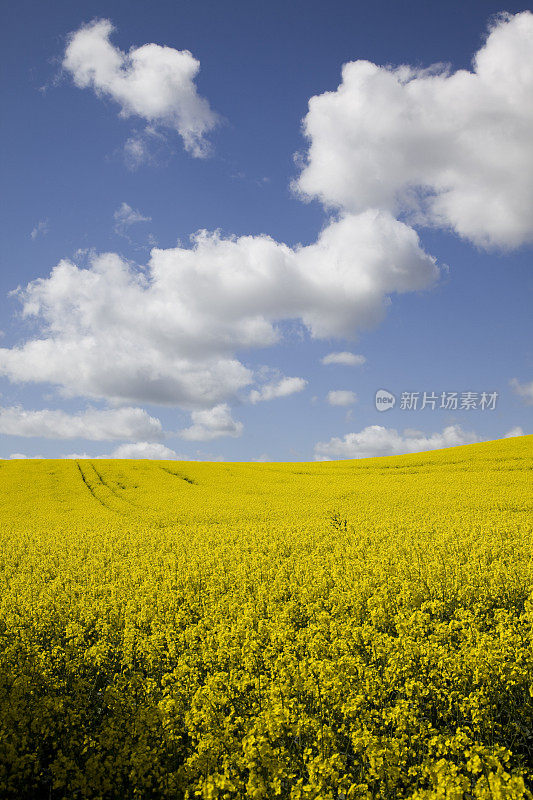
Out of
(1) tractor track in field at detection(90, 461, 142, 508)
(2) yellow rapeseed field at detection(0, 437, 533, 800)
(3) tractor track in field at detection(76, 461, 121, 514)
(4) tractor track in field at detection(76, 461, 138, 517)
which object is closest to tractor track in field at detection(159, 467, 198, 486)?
(1) tractor track in field at detection(90, 461, 142, 508)

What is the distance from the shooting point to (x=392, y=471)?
40.4m

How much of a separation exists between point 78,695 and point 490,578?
895cm

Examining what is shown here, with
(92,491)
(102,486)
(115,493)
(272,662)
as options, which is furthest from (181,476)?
(272,662)

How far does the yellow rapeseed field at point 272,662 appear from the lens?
5.45 metres

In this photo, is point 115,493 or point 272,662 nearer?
point 272,662

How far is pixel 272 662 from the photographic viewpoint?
742 cm

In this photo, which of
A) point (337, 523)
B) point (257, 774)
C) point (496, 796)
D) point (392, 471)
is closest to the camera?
point (496, 796)

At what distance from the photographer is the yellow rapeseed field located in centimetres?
545

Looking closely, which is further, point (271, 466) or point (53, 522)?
point (271, 466)

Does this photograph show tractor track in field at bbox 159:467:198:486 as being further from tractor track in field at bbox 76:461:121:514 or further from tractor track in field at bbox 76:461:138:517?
tractor track in field at bbox 76:461:121:514

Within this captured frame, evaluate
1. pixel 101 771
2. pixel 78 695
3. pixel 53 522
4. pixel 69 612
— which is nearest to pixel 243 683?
pixel 101 771

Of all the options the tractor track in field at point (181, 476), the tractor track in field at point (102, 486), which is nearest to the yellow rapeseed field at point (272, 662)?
the tractor track in field at point (102, 486)

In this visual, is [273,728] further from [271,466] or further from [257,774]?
[271,466]

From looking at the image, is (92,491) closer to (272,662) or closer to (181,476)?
(181,476)
